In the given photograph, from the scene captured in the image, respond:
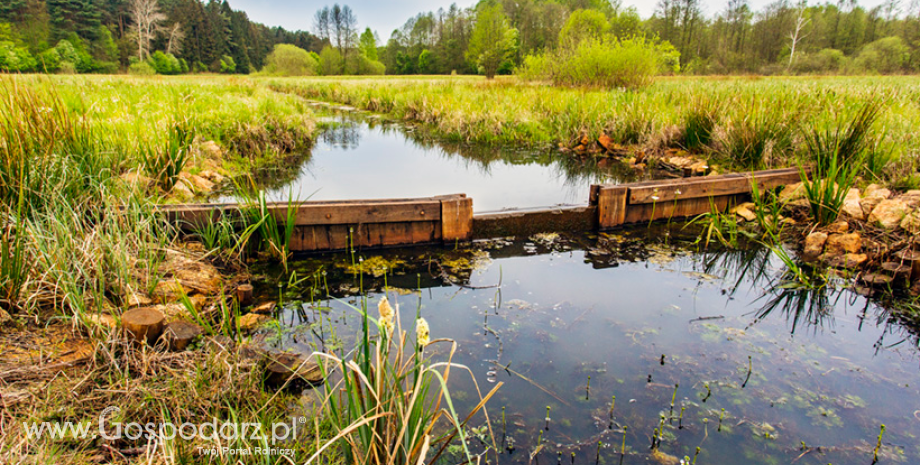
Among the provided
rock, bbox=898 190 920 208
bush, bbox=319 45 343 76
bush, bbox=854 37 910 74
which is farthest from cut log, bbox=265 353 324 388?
bush, bbox=319 45 343 76

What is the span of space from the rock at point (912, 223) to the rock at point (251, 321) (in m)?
5.36

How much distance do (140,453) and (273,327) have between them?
1.45 meters

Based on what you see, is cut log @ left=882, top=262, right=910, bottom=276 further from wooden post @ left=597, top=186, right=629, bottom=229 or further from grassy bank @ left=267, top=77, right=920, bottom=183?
wooden post @ left=597, top=186, right=629, bottom=229

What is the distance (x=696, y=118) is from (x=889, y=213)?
166 inches

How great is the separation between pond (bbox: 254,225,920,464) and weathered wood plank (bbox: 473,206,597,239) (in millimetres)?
239

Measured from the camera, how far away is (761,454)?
7.14 feet

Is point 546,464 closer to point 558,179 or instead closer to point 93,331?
point 93,331

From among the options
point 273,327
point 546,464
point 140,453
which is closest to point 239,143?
point 273,327

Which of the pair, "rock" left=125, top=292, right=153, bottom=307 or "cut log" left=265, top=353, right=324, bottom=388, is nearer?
"cut log" left=265, top=353, right=324, bottom=388

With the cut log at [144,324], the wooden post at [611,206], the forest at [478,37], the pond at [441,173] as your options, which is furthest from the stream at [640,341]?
the forest at [478,37]

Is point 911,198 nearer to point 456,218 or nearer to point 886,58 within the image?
point 456,218

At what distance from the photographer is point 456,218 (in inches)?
188

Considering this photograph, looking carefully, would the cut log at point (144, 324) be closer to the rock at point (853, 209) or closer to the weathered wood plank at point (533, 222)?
the weathered wood plank at point (533, 222)

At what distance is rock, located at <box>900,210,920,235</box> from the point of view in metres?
4.04
